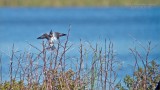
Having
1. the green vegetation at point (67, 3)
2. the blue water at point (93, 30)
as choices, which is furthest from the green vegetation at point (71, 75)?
the green vegetation at point (67, 3)

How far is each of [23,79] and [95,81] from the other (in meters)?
0.87

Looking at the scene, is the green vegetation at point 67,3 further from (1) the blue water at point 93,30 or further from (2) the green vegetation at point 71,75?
(2) the green vegetation at point 71,75

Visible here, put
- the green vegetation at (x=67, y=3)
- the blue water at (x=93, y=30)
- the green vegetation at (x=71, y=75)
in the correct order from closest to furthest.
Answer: the green vegetation at (x=71, y=75), the blue water at (x=93, y=30), the green vegetation at (x=67, y=3)

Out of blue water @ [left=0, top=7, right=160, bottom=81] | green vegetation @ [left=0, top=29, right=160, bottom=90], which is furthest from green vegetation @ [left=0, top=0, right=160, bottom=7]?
green vegetation @ [left=0, top=29, right=160, bottom=90]

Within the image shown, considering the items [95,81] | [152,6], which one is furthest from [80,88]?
[152,6]

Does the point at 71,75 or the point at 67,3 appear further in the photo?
the point at 67,3

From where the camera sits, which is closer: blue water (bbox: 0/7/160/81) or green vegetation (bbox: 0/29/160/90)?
green vegetation (bbox: 0/29/160/90)

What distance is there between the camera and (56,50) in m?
7.50

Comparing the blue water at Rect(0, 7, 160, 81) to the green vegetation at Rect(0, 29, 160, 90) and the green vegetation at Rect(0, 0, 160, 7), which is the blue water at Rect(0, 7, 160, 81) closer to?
the green vegetation at Rect(0, 29, 160, 90)

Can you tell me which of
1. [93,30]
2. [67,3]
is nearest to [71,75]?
[93,30]

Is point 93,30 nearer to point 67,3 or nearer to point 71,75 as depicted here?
point 71,75

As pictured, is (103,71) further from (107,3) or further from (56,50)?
(107,3)

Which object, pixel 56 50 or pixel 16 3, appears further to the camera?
pixel 16 3

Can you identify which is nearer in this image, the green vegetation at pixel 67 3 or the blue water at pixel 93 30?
the blue water at pixel 93 30
